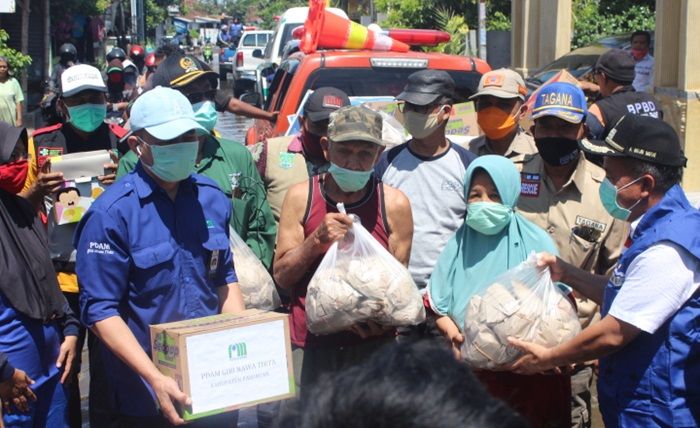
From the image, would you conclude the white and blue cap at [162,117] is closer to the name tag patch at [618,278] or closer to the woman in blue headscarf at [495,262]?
the woman in blue headscarf at [495,262]

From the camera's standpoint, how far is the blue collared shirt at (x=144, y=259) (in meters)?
3.35

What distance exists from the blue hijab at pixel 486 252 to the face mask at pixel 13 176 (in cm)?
169

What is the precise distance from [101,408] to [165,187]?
1.04 meters

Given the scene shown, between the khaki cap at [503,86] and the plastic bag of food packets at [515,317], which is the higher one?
the khaki cap at [503,86]

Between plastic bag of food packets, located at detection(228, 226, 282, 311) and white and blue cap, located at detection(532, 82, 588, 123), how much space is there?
55.6 inches

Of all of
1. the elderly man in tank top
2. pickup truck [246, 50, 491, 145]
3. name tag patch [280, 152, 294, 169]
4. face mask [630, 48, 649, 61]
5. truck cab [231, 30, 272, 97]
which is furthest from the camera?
truck cab [231, 30, 272, 97]

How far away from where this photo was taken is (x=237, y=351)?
3.15 metres

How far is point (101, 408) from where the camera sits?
13.0ft

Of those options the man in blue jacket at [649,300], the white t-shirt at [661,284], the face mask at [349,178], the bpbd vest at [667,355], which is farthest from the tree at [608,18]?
the white t-shirt at [661,284]

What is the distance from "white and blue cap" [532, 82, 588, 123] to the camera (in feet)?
14.1

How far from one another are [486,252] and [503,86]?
3.82 ft

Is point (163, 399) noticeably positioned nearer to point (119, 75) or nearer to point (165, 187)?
point (165, 187)

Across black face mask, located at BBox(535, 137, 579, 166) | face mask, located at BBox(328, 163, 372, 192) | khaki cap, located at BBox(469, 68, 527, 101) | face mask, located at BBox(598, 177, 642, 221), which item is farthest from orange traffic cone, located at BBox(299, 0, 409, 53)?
face mask, located at BBox(598, 177, 642, 221)

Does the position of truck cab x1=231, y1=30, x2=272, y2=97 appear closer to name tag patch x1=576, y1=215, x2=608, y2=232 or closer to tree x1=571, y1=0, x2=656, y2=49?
tree x1=571, y1=0, x2=656, y2=49
